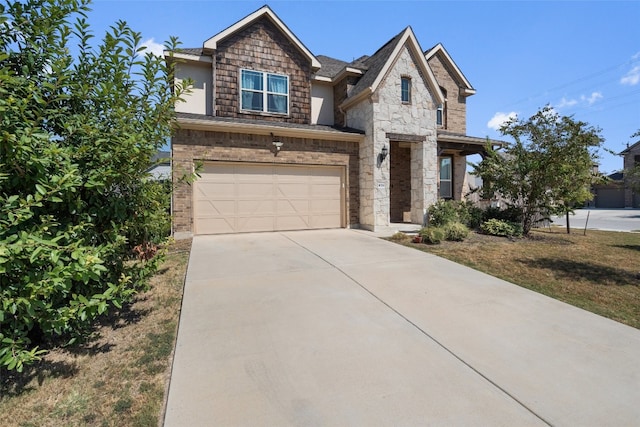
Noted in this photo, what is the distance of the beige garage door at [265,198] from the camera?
10117 millimetres

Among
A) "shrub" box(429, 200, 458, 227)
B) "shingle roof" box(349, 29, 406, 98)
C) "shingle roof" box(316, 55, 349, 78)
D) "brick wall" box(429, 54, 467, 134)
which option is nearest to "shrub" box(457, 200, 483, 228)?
"shrub" box(429, 200, 458, 227)

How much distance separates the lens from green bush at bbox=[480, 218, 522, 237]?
10.9m

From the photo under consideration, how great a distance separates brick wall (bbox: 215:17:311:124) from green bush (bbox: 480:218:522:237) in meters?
8.16

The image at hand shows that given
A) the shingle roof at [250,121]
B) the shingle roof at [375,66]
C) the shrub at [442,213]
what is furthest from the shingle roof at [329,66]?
the shrub at [442,213]

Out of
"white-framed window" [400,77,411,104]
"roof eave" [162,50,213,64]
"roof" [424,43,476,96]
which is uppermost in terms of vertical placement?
"roof" [424,43,476,96]

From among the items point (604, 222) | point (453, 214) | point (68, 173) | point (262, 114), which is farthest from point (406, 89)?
point (604, 222)

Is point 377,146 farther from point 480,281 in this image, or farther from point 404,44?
point 480,281

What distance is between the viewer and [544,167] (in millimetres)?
10453

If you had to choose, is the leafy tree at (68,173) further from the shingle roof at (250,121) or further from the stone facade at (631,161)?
the stone facade at (631,161)

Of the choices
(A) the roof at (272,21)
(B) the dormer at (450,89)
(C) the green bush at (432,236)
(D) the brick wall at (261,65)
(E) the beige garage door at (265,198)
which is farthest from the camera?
(B) the dormer at (450,89)

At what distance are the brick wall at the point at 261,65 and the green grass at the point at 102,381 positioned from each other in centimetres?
959

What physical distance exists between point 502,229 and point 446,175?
18.7 ft

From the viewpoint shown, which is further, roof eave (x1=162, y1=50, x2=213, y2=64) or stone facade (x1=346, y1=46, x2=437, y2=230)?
stone facade (x1=346, y1=46, x2=437, y2=230)

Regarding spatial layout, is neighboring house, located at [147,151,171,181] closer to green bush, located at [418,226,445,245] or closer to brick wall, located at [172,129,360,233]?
brick wall, located at [172,129,360,233]
